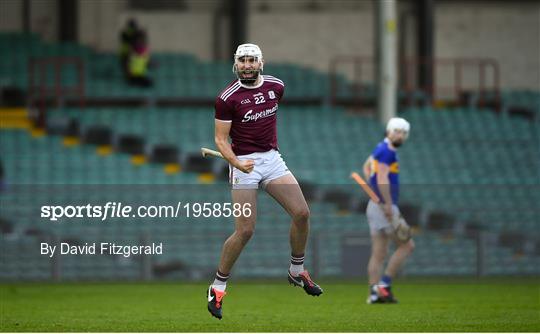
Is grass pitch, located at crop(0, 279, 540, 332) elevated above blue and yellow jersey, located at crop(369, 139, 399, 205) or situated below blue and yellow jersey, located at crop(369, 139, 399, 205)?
below

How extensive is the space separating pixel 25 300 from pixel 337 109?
12539mm

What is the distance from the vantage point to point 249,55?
11227mm

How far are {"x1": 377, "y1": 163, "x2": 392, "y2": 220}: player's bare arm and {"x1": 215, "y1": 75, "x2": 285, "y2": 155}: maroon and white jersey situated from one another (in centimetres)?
345

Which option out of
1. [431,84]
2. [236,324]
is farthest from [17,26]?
[236,324]

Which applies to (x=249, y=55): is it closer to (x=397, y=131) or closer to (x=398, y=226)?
(x=397, y=131)

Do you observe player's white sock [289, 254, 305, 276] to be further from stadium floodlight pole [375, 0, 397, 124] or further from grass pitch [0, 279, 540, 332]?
stadium floodlight pole [375, 0, 397, 124]

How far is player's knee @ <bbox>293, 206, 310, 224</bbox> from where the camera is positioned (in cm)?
1150

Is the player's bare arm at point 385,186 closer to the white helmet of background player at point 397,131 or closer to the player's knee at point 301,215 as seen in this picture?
the white helmet of background player at point 397,131

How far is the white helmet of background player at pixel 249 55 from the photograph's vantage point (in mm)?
11227

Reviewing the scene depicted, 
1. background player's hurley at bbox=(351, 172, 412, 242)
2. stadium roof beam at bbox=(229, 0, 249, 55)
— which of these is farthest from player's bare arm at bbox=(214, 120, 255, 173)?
stadium roof beam at bbox=(229, 0, 249, 55)

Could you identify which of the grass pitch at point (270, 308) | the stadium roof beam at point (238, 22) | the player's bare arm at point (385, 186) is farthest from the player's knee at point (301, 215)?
the stadium roof beam at point (238, 22)

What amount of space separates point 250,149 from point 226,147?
1.14 ft

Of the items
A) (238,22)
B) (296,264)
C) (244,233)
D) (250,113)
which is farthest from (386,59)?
(244,233)

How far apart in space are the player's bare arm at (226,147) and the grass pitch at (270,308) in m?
1.54
